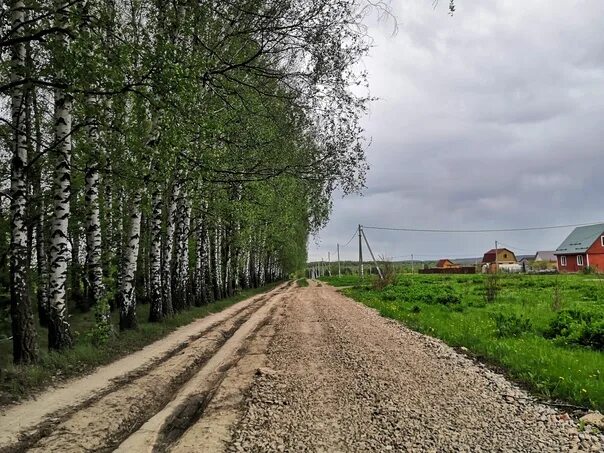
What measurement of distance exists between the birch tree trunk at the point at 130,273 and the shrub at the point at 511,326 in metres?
9.67

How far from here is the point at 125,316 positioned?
45.0 feet

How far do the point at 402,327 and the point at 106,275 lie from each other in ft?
28.5

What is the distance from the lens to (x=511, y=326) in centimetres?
1199

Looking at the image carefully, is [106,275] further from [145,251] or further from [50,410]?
[145,251]

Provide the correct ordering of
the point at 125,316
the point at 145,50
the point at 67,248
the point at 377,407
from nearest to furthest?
the point at 377,407
the point at 145,50
the point at 67,248
the point at 125,316

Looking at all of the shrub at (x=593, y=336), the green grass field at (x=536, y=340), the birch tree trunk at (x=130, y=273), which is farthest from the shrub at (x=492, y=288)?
the birch tree trunk at (x=130, y=273)

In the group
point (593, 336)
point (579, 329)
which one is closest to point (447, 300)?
point (579, 329)

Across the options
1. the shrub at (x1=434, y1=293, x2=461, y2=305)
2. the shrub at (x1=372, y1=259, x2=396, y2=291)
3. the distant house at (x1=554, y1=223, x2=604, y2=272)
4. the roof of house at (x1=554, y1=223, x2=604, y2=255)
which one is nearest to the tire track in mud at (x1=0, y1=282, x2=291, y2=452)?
the shrub at (x1=434, y1=293, x2=461, y2=305)

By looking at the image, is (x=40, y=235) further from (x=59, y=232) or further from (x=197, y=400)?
(x=197, y=400)

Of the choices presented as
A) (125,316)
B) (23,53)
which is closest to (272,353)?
(125,316)

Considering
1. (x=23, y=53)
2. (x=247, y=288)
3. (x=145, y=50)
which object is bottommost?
(x=247, y=288)

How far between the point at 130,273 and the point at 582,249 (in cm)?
6660

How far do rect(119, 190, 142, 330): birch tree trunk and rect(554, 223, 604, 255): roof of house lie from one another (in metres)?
65.2

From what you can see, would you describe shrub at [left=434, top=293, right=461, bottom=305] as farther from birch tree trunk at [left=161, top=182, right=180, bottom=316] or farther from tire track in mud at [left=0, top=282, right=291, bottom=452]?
tire track in mud at [left=0, top=282, right=291, bottom=452]
